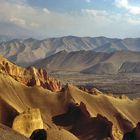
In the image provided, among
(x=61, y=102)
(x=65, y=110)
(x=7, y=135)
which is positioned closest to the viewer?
(x=7, y=135)

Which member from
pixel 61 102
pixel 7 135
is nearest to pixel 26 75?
pixel 61 102

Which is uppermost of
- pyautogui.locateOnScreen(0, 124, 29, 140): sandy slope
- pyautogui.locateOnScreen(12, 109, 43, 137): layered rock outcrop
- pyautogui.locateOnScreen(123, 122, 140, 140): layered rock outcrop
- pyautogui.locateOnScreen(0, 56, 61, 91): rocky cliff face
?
pyautogui.locateOnScreen(0, 124, 29, 140): sandy slope

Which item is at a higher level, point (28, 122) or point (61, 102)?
point (28, 122)

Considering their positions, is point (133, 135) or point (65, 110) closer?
point (133, 135)

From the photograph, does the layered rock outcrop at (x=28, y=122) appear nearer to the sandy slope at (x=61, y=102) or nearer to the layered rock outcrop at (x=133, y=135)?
the sandy slope at (x=61, y=102)

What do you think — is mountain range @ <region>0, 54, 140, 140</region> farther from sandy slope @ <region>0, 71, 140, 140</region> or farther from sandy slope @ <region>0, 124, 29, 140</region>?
sandy slope @ <region>0, 124, 29, 140</region>

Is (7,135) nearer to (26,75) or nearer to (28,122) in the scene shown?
(28,122)

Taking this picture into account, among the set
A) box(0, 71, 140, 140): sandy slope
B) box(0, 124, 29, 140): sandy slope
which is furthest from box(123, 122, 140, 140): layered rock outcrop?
box(0, 124, 29, 140): sandy slope

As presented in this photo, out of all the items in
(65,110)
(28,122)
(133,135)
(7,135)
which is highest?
(7,135)

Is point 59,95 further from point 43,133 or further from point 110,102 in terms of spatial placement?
point 43,133

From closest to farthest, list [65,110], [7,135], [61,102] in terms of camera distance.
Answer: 1. [7,135]
2. [65,110]
3. [61,102]

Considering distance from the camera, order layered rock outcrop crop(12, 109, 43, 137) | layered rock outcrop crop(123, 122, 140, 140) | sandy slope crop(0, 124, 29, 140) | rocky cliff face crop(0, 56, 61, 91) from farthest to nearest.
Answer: rocky cliff face crop(0, 56, 61, 91)
layered rock outcrop crop(12, 109, 43, 137)
layered rock outcrop crop(123, 122, 140, 140)
sandy slope crop(0, 124, 29, 140)
